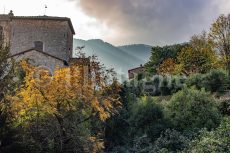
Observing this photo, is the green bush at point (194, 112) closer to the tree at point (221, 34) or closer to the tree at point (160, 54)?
the tree at point (221, 34)

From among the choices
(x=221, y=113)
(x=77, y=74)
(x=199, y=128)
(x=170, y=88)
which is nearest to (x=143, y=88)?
(x=170, y=88)

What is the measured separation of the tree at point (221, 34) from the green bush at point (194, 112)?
23726 millimetres

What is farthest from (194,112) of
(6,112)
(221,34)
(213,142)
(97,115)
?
(221,34)

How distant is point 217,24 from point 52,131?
32241 mm

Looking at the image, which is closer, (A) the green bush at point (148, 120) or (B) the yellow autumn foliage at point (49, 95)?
(B) the yellow autumn foliage at point (49, 95)

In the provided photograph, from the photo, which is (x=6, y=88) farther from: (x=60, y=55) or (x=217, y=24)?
(x=217, y=24)

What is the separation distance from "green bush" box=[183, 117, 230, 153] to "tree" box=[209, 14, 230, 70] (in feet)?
87.4

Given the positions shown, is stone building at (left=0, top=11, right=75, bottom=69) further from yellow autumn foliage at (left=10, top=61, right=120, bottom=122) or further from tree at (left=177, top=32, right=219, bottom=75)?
yellow autumn foliage at (left=10, top=61, right=120, bottom=122)

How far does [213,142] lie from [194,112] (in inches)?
162

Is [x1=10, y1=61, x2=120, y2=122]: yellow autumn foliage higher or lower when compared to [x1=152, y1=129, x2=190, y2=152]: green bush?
higher

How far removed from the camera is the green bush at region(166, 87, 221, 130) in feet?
68.2

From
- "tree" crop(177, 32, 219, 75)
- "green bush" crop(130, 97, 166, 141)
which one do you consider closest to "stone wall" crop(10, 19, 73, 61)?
"tree" crop(177, 32, 219, 75)

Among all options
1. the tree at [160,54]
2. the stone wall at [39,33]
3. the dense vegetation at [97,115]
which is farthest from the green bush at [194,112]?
the tree at [160,54]

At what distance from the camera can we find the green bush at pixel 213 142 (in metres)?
16.8
